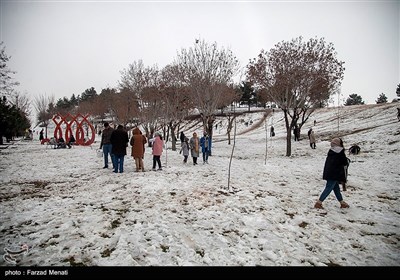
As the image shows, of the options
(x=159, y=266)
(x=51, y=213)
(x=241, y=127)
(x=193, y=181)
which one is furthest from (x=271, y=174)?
(x=241, y=127)

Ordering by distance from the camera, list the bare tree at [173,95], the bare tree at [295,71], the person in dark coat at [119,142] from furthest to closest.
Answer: the bare tree at [173,95], the bare tree at [295,71], the person in dark coat at [119,142]

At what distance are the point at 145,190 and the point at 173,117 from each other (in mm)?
16882

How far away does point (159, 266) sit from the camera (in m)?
3.37

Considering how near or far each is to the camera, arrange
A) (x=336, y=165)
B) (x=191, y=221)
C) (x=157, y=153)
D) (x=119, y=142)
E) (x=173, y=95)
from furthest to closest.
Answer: (x=173, y=95), (x=157, y=153), (x=119, y=142), (x=336, y=165), (x=191, y=221)

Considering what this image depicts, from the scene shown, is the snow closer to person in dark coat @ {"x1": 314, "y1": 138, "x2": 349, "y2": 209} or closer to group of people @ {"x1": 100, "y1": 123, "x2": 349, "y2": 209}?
group of people @ {"x1": 100, "y1": 123, "x2": 349, "y2": 209}

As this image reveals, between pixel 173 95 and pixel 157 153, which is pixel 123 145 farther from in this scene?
pixel 173 95

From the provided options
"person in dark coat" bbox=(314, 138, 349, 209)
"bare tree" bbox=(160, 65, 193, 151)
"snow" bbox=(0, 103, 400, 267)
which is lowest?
"snow" bbox=(0, 103, 400, 267)

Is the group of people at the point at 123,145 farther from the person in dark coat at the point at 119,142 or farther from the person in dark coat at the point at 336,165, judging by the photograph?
the person in dark coat at the point at 336,165

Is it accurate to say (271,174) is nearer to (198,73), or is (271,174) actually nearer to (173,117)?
(198,73)

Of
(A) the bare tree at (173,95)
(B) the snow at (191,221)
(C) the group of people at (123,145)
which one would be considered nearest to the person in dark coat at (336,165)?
(B) the snow at (191,221)

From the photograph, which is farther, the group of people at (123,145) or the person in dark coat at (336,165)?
the group of people at (123,145)

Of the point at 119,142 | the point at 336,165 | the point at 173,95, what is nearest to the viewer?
the point at 336,165

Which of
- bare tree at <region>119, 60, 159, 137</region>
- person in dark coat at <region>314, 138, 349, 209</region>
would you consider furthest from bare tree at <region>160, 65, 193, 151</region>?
person in dark coat at <region>314, 138, 349, 209</region>

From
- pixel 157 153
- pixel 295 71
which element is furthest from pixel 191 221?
pixel 295 71
